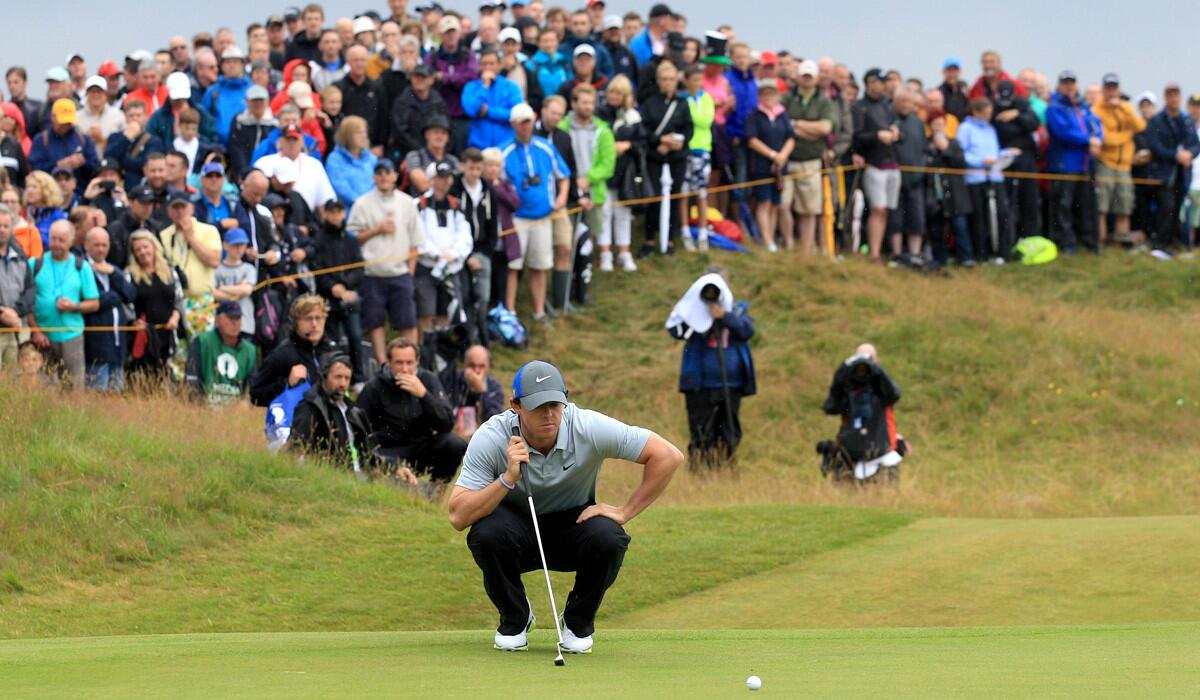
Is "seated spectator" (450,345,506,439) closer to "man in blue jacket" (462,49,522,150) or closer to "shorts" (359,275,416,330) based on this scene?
"shorts" (359,275,416,330)

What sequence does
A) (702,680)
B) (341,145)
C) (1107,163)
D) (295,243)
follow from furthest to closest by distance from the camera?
(1107,163)
(341,145)
(295,243)
(702,680)

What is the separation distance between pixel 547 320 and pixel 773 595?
11.1m

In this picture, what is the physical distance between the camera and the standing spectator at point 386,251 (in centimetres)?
1948

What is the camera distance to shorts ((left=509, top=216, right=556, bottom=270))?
22.3 m

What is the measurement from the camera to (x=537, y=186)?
22.2 meters

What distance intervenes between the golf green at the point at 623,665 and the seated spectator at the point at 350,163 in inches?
411

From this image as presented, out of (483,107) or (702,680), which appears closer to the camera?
(702,680)

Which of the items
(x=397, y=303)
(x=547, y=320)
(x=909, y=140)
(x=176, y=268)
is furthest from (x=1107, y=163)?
(x=176, y=268)

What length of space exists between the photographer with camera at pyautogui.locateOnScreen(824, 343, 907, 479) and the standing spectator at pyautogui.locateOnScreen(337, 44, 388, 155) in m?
6.98

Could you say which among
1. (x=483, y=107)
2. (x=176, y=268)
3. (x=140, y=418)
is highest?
(x=483, y=107)

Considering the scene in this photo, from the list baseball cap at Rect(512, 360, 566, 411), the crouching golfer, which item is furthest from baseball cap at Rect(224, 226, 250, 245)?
baseball cap at Rect(512, 360, 566, 411)

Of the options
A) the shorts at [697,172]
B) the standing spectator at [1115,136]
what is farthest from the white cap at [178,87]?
the standing spectator at [1115,136]

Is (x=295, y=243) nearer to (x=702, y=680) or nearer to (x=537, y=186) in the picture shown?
(x=537, y=186)

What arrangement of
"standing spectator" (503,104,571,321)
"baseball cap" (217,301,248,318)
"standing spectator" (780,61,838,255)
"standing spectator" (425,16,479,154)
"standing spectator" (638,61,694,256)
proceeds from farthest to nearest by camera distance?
"standing spectator" (780,61,838,255) → "standing spectator" (638,61,694,256) → "standing spectator" (425,16,479,154) → "standing spectator" (503,104,571,321) → "baseball cap" (217,301,248,318)
